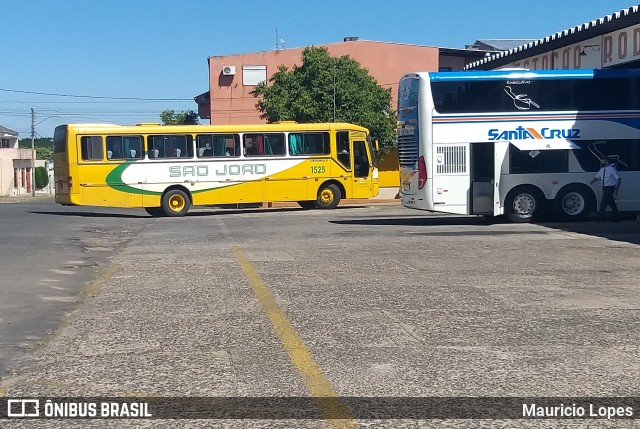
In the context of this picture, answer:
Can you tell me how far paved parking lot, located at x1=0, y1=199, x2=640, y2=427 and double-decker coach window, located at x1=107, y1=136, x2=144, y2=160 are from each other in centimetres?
1483

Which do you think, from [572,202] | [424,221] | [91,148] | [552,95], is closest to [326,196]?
[424,221]

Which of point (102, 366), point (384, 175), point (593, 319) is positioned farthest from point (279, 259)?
point (384, 175)

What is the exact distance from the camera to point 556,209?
22500 mm

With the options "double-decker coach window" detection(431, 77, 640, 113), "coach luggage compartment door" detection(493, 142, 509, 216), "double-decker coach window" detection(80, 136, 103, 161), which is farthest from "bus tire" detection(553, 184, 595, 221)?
"double-decker coach window" detection(80, 136, 103, 161)

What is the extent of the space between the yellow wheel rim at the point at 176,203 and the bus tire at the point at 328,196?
5.04 m

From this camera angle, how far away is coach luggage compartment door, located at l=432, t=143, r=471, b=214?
72.5 ft

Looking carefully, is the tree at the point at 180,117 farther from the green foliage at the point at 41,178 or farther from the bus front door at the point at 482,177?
Result: the bus front door at the point at 482,177

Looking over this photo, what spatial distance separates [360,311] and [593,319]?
7.70 feet

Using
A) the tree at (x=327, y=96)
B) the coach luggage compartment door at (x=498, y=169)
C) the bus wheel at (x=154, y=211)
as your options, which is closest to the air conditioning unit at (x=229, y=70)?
the tree at (x=327, y=96)

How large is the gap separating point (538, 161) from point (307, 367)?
17.0 meters

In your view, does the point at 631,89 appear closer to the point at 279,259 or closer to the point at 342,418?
the point at 279,259

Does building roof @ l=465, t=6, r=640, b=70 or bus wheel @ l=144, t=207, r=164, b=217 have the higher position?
building roof @ l=465, t=6, r=640, b=70

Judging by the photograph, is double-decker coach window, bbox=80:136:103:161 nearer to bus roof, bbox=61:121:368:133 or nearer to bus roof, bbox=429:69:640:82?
bus roof, bbox=61:121:368:133

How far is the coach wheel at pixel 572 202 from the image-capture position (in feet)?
73.9
